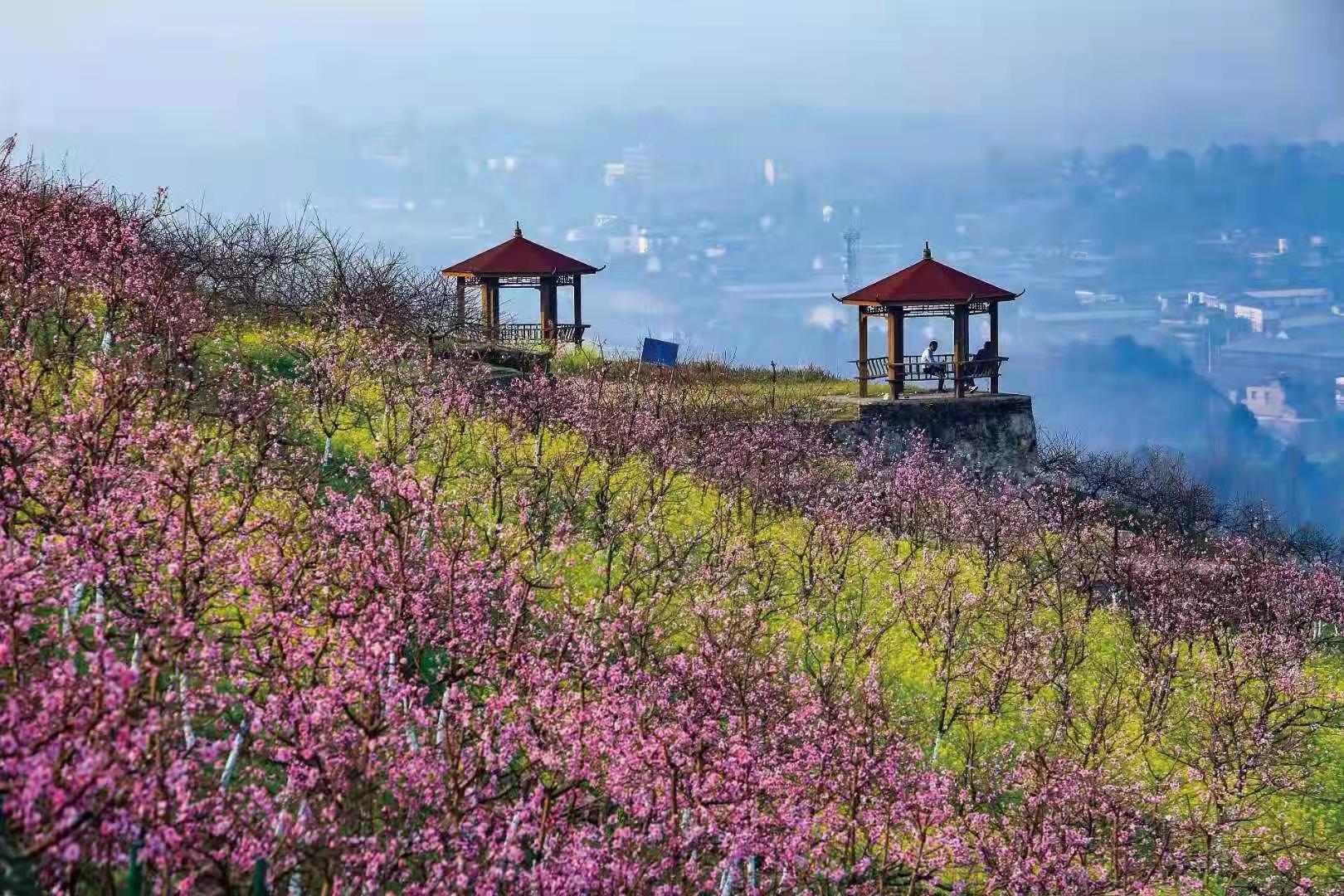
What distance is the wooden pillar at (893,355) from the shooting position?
41656mm

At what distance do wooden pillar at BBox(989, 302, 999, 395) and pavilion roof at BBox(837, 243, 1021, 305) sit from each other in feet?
1.53

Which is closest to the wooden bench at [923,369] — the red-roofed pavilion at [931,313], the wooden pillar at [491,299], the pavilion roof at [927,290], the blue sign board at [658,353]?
the red-roofed pavilion at [931,313]

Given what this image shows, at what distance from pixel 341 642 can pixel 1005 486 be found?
22.8 metres

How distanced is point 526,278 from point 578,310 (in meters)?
2.52

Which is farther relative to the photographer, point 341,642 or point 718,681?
point 718,681

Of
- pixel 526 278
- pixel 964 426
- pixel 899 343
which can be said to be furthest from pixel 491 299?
pixel 964 426

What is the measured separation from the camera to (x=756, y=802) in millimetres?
11500

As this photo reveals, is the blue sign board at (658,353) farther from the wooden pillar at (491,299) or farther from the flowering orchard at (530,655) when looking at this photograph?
the flowering orchard at (530,655)

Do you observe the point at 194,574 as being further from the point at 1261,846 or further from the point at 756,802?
the point at 1261,846

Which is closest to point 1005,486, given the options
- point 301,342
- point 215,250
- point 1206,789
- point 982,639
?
point 982,639

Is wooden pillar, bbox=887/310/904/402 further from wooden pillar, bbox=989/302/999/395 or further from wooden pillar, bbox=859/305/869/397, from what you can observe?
wooden pillar, bbox=989/302/999/395

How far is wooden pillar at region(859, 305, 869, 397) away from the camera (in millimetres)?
43031

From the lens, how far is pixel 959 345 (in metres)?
42.3

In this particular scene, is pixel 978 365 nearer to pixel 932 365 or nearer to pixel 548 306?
pixel 932 365
